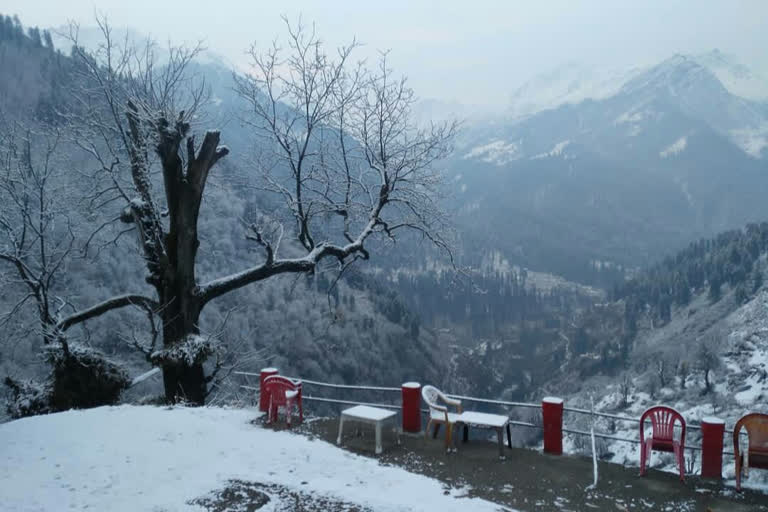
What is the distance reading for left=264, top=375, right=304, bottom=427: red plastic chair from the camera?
31.3 feet

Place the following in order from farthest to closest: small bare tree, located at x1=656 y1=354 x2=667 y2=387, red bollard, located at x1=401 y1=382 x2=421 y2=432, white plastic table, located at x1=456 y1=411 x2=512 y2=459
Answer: small bare tree, located at x1=656 y1=354 x2=667 y2=387
red bollard, located at x1=401 y1=382 x2=421 y2=432
white plastic table, located at x1=456 y1=411 x2=512 y2=459

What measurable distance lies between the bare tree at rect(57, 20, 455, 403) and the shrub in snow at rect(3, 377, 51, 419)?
8.94ft

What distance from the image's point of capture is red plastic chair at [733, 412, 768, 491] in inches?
280

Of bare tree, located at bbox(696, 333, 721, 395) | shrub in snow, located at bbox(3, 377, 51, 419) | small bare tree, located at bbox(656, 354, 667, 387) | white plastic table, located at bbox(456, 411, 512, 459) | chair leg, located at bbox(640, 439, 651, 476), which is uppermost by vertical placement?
white plastic table, located at bbox(456, 411, 512, 459)

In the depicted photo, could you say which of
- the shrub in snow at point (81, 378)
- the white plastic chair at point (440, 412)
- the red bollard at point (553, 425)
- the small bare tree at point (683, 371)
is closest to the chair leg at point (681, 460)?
the red bollard at point (553, 425)

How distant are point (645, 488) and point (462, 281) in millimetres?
5624

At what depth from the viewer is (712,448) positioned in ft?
24.7

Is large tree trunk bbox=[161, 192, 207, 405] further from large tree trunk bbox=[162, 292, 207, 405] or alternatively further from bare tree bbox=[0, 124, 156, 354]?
bare tree bbox=[0, 124, 156, 354]

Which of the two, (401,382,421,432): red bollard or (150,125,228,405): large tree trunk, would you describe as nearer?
(401,382,421,432): red bollard

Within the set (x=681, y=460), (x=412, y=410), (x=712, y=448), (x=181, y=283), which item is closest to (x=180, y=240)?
(x=181, y=283)

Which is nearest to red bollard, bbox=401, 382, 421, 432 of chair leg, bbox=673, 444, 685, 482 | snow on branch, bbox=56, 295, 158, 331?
chair leg, bbox=673, 444, 685, 482

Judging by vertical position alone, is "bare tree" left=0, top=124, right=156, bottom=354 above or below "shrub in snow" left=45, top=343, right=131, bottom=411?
A: above

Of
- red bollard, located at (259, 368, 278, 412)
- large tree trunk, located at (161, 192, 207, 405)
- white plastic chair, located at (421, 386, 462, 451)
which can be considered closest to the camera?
white plastic chair, located at (421, 386, 462, 451)

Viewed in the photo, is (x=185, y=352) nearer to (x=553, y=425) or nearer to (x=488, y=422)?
(x=488, y=422)
